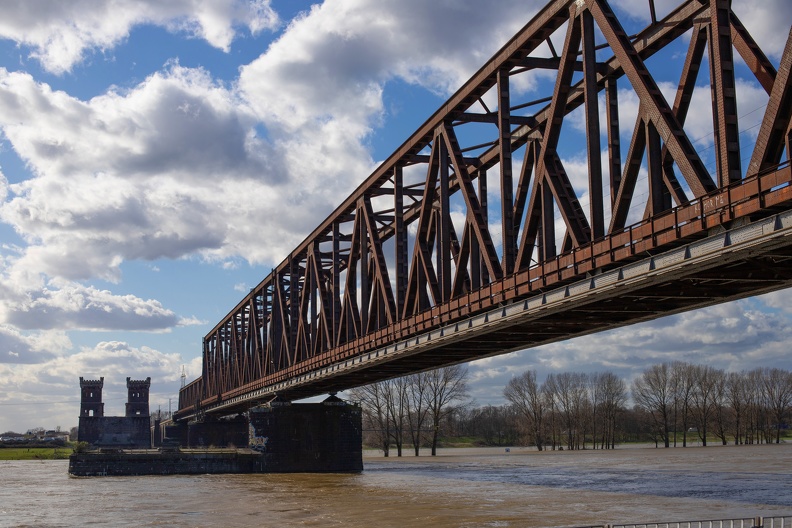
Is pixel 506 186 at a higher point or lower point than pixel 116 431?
higher

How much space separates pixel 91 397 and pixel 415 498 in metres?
164

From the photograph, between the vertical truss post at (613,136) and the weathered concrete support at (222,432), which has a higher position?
the vertical truss post at (613,136)

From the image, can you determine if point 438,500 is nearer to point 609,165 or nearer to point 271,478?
point 609,165

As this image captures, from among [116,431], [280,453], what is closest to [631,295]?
[280,453]

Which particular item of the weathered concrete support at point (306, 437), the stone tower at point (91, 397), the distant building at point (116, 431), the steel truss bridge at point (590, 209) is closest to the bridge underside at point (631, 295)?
the steel truss bridge at point (590, 209)

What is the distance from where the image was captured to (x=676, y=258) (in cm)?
2481

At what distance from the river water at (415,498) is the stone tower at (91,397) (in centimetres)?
12983

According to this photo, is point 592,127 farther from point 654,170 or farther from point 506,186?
point 506,186

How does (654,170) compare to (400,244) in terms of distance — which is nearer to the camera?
(654,170)

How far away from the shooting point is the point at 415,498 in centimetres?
4588

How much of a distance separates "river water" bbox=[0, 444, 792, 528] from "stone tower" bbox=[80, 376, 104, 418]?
130 meters

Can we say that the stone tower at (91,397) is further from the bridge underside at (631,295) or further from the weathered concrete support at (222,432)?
the bridge underside at (631,295)

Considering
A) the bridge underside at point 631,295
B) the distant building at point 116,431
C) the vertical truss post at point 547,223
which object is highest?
Answer: the vertical truss post at point 547,223

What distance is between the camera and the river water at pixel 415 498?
35.9 meters
